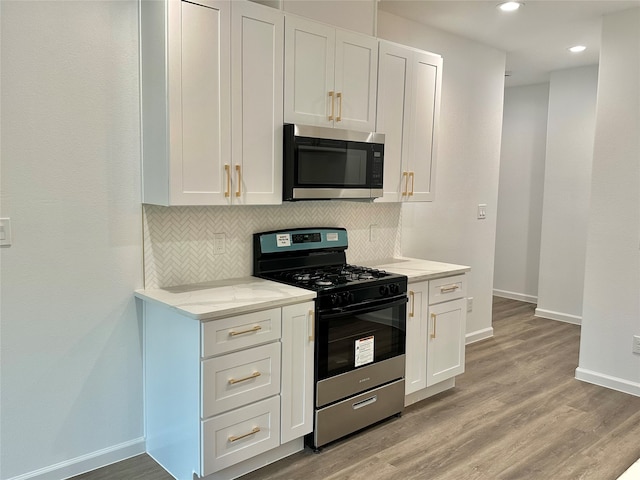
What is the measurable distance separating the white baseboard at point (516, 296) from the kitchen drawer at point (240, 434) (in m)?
4.66

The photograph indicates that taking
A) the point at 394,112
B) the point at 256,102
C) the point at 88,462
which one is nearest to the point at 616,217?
the point at 394,112

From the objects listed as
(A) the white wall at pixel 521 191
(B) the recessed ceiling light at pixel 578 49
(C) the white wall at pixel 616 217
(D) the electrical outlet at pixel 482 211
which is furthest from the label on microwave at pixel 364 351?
(A) the white wall at pixel 521 191

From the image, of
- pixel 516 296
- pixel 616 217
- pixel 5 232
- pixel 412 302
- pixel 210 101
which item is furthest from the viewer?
pixel 516 296

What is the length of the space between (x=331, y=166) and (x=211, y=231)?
2.56ft

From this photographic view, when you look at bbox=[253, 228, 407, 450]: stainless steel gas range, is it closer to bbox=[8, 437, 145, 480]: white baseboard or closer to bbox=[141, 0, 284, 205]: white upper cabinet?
bbox=[141, 0, 284, 205]: white upper cabinet

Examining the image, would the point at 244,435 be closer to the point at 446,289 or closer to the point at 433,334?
the point at 433,334

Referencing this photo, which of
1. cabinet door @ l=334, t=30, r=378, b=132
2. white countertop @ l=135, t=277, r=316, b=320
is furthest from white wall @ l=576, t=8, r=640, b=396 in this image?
white countertop @ l=135, t=277, r=316, b=320

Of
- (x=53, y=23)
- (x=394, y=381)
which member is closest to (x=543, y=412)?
(x=394, y=381)

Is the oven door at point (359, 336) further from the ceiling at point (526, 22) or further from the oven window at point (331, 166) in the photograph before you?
the ceiling at point (526, 22)

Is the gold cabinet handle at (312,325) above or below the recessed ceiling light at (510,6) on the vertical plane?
below

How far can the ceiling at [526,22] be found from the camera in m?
3.60

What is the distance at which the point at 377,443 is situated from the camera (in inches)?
117

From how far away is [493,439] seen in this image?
3.05 m

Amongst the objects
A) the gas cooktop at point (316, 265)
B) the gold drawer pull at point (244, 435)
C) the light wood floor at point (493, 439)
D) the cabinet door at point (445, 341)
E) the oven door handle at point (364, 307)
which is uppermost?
the gas cooktop at point (316, 265)
